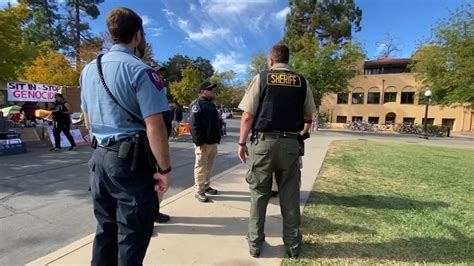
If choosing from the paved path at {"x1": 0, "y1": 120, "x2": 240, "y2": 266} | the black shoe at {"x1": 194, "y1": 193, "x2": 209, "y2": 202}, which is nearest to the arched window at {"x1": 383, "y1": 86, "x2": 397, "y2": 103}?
the paved path at {"x1": 0, "y1": 120, "x2": 240, "y2": 266}

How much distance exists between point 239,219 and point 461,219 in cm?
308

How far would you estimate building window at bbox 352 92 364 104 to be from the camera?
41.0 metres

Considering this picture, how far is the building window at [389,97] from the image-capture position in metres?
38.9

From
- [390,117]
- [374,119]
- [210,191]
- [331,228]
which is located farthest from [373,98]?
[331,228]

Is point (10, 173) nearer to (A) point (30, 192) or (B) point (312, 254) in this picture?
(A) point (30, 192)

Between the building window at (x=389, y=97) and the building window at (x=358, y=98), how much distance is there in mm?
2796

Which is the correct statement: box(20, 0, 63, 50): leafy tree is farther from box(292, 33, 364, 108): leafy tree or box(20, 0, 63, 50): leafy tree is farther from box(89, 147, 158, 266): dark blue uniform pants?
box(89, 147, 158, 266): dark blue uniform pants

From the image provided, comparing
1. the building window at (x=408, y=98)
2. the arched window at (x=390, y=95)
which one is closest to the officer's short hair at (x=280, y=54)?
the building window at (x=408, y=98)

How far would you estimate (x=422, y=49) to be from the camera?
83.9 feet

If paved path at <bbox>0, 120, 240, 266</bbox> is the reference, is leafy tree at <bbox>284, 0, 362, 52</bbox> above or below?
above

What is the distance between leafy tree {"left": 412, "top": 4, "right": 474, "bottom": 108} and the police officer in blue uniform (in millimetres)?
19419

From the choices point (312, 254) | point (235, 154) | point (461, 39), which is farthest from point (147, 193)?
point (461, 39)

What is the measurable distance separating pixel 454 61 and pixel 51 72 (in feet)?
93.7

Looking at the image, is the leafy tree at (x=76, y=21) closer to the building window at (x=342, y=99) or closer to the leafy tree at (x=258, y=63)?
the leafy tree at (x=258, y=63)
